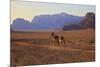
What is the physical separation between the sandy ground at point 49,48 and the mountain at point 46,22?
0.22 ft

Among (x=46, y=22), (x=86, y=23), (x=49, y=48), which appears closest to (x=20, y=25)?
(x=46, y=22)

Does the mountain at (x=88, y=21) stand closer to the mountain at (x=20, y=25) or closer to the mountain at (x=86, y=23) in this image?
the mountain at (x=86, y=23)

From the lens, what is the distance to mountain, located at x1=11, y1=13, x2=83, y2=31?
7.86 ft

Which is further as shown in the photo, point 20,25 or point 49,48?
point 49,48

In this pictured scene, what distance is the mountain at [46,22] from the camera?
94.3 inches

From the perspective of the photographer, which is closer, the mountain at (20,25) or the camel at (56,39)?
the mountain at (20,25)

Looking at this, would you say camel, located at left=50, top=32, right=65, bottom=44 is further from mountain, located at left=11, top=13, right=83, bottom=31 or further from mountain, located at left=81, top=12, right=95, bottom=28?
mountain, located at left=81, top=12, right=95, bottom=28

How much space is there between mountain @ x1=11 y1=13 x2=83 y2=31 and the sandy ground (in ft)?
0.22

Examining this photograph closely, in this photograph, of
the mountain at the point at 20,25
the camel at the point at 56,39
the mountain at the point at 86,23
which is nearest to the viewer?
the mountain at the point at 20,25

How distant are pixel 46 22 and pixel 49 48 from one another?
0.30 meters

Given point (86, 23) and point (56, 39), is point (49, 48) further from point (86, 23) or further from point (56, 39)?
point (86, 23)

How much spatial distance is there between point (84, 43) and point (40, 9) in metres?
0.70

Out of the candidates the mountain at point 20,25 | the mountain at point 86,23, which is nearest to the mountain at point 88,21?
the mountain at point 86,23

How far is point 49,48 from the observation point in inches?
99.3
